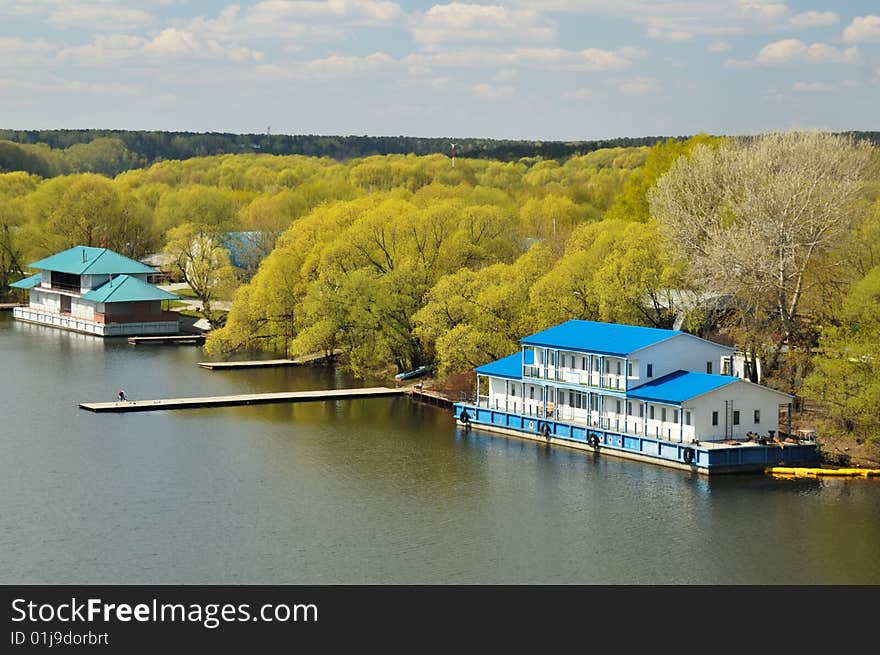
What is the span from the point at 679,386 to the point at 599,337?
535cm

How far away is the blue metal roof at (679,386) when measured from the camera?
55.3 m

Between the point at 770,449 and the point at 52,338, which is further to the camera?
the point at 52,338

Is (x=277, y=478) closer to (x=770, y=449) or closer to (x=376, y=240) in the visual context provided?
(x=770, y=449)

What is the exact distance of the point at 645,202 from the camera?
9881 cm

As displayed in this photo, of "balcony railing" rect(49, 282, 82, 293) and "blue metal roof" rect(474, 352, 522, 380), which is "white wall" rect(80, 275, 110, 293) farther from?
"blue metal roof" rect(474, 352, 522, 380)

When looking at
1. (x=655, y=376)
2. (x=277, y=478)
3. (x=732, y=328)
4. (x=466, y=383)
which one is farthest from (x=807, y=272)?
(x=277, y=478)

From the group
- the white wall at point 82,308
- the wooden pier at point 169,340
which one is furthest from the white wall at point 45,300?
the wooden pier at point 169,340

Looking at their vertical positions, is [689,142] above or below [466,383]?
above

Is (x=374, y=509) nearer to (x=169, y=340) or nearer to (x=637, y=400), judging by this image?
(x=637, y=400)

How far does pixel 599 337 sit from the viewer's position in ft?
200

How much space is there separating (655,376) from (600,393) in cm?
220

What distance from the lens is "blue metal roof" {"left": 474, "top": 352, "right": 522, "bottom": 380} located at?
6277 centimetres
